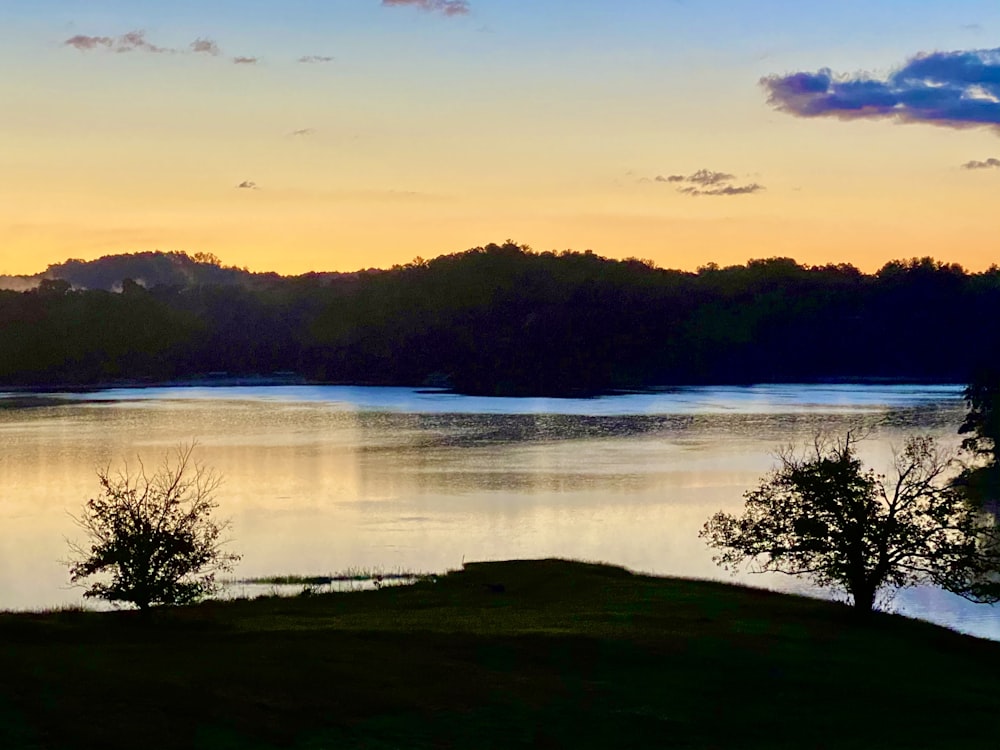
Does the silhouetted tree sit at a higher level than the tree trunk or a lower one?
higher

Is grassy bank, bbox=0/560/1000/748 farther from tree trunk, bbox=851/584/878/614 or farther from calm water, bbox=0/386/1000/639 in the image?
calm water, bbox=0/386/1000/639

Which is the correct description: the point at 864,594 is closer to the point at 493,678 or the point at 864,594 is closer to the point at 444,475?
the point at 493,678

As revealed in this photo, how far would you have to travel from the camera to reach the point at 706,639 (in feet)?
100

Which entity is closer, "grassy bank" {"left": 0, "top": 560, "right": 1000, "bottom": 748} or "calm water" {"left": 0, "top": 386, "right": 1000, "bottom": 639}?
"grassy bank" {"left": 0, "top": 560, "right": 1000, "bottom": 748}

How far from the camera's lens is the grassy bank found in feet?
67.1

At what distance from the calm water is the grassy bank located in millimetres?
9556

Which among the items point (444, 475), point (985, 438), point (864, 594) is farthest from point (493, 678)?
point (985, 438)

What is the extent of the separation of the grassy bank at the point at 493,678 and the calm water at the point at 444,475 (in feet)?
31.4

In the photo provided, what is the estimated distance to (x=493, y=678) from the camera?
82.5 ft

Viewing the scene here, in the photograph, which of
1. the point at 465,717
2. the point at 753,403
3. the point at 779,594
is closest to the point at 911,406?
the point at 753,403

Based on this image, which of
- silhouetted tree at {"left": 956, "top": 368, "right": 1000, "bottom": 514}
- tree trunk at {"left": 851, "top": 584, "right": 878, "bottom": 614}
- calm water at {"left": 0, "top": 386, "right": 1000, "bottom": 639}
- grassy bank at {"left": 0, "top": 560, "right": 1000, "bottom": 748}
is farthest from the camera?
silhouetted tree at {"left": 956, "top": 368, "right": 1000, "bottom": 514}

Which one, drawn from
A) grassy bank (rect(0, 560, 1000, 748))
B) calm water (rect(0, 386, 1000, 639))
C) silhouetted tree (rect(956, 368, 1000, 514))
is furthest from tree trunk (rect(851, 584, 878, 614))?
silhouetted tree (rect(956, 368, 1000, 514))

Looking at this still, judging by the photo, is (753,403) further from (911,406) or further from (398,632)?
(398,632)

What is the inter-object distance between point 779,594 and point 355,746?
2434 cm
